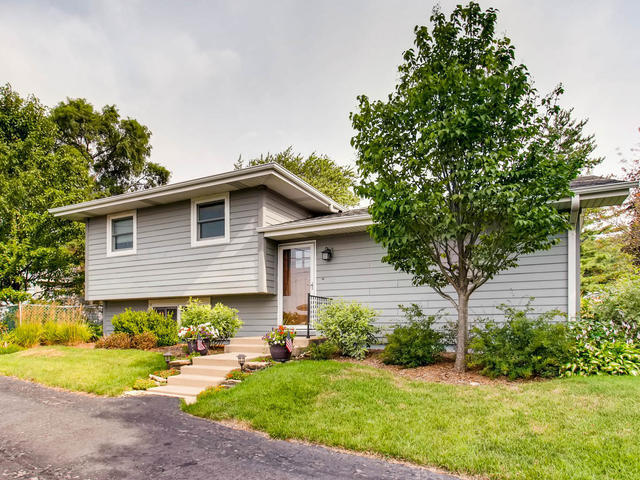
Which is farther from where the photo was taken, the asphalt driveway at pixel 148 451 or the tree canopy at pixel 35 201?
the tree canopy at pixel 35 201

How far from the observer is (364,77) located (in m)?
10.1

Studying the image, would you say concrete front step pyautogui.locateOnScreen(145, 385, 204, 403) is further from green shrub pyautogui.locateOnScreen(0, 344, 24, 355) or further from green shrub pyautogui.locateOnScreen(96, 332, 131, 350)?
green shrub pyautogui.locateOnScreen(0, 344, 24, 355)

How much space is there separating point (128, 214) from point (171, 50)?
463 centimetres

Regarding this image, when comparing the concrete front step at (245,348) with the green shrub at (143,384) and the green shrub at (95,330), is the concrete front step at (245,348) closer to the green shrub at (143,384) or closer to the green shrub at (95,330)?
the green shrub at (143,384)

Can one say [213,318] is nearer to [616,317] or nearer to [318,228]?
[318,228]

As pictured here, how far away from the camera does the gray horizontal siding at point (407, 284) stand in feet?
24.5

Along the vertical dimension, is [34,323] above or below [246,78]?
below

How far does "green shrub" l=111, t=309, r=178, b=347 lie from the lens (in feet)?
31.5

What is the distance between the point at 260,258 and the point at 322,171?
16198mm

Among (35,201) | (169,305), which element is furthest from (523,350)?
(35,201)

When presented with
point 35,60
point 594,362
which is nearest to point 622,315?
point 594,362

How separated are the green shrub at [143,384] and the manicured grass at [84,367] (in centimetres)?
12

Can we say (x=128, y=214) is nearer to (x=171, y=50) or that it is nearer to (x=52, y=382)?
(x=171, y=50)

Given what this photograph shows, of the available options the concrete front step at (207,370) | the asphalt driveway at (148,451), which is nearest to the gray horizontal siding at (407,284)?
the concrete front step at (207,370)
